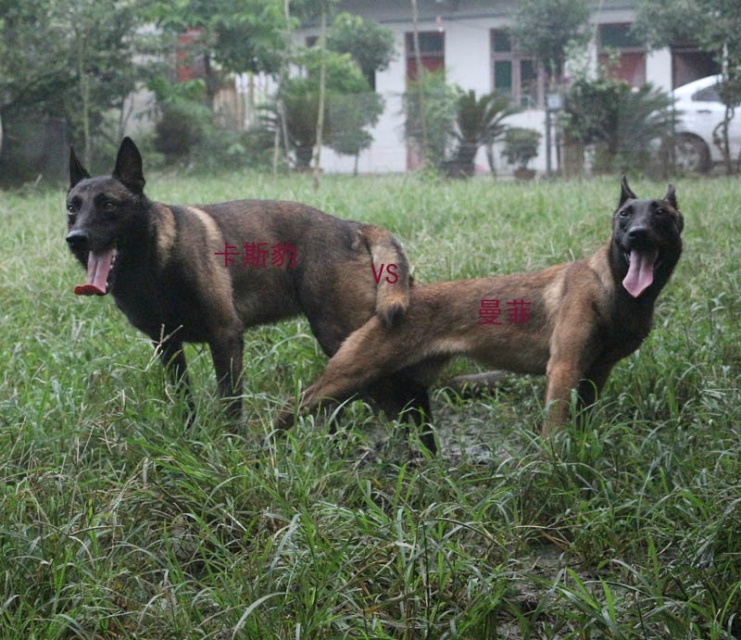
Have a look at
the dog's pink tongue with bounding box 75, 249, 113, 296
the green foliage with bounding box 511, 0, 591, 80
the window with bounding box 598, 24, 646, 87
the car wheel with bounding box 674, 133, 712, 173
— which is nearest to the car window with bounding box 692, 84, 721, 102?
the car wheel with bounding box 674, 133, 712, 173

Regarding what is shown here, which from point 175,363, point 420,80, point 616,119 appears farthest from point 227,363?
point 420,80

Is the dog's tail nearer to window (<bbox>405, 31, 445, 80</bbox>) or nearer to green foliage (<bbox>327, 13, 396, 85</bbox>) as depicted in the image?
window (<bbox>405, 31, 445, 80</bbox>)

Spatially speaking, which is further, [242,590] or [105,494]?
[105,494]

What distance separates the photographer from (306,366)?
5.19 meters

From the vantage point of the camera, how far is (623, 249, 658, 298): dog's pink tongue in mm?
4180

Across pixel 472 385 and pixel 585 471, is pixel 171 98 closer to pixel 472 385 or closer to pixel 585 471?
pixel 472 385

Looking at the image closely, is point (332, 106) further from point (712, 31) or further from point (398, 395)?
point (398, 395)

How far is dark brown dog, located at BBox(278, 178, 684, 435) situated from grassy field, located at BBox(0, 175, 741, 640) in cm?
25

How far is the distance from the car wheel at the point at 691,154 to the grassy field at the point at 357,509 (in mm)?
7944

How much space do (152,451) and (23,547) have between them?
730 millimetres

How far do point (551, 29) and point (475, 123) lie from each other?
5.78 feet

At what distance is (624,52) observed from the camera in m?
14.9

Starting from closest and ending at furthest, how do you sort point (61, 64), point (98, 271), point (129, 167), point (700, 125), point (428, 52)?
point (98, 271)
point (129, 167)
point (700, 125)
point (61, 64)
point (428, 52)

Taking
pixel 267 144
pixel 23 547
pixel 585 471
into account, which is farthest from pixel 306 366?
pixel 267 144
